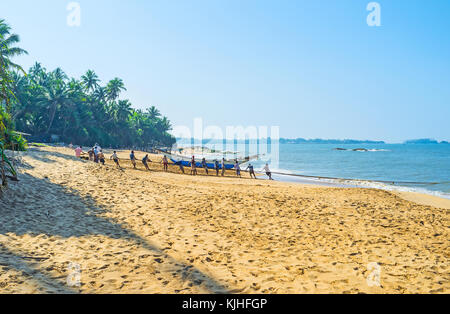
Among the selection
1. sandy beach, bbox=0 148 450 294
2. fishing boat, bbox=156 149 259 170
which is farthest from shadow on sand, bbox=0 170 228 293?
fishing boat, bbox=156 149 259 170

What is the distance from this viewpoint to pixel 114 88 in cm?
6253

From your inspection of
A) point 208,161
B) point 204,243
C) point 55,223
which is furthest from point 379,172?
point 55,223

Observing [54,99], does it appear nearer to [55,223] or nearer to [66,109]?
[66,109]

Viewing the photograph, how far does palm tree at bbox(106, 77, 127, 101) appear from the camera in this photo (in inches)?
2438

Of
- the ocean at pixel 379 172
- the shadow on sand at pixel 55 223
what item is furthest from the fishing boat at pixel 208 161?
the shadow on sand at pixel 55 223

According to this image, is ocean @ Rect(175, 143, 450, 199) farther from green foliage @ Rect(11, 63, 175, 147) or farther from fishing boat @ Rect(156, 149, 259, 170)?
green foliage @ Rect(11, 63, 175, 147)

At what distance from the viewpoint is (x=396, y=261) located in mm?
5680

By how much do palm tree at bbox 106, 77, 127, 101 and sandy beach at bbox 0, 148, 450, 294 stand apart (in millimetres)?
56555

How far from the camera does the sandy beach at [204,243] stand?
464 cm

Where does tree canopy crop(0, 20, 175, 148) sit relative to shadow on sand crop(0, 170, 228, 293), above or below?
above

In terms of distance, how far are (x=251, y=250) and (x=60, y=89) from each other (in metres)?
48.3

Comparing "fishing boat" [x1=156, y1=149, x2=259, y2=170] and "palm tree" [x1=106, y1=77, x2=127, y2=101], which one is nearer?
"fishing boat" [x1=156, y1=149, x2=259, y2=170]

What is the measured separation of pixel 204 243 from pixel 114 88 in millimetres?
63959
